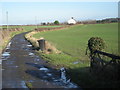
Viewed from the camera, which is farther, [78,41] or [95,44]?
[78,41]

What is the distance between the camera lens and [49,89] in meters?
7.57

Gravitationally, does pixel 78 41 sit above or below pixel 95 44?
below

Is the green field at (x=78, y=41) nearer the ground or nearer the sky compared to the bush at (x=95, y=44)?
nearer the ground

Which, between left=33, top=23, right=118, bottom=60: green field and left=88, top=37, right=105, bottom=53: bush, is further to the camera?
left=33, top=23, right=118, bottom=60: green field

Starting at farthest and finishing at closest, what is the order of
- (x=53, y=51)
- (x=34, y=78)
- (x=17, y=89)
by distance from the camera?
(x=53, y=51), (x=34, y=78), (x=17, y=89)

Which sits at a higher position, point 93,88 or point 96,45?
point 96,45

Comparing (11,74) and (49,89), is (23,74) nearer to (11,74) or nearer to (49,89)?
(11,74)

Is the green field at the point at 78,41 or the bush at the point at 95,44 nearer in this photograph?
the bush at the point at 95,44

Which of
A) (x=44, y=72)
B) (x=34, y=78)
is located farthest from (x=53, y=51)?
(x=34, y=78)

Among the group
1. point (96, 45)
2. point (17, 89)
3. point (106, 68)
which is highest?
point (96, 45)

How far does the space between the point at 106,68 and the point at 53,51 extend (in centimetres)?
1106

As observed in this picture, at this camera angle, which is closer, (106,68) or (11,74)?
(106,68)

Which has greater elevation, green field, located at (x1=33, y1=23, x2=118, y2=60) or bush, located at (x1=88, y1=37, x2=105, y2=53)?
bush, located at (x1=88, y1=37, x2=105, y2=53)

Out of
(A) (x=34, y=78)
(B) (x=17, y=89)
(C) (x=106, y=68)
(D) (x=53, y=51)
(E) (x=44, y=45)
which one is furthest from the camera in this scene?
(E) (x=44, y=45)
